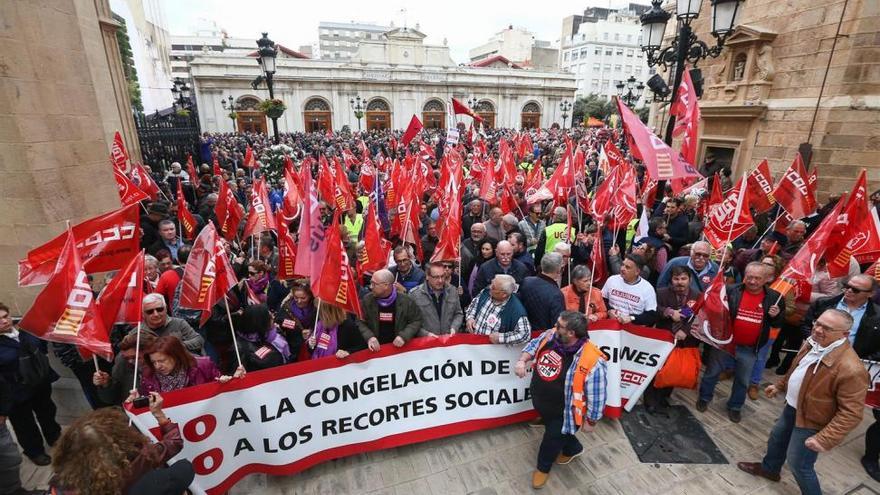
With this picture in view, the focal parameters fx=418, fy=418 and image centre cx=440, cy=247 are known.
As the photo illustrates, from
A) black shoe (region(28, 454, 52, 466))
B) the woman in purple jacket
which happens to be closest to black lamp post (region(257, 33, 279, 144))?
black shoe (region(28, 454, 52, 466))

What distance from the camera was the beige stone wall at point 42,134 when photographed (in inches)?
173

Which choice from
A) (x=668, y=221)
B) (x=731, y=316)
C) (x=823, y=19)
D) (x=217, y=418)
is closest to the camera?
(x=217, y=418)

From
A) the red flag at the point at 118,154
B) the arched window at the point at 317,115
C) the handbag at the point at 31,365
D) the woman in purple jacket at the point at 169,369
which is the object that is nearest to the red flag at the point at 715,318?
the woman in purple jacket at the point at 169,369

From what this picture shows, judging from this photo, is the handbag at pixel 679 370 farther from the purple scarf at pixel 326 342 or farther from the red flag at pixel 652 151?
the purple scarf at pixel 326 342

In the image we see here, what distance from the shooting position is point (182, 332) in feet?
12.5

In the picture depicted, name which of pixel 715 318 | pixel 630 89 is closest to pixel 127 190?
pixel 715 318

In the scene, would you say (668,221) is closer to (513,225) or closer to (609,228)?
(609,228)

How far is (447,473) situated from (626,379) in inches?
85.0

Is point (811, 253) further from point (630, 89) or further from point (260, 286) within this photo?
point (630, 89)

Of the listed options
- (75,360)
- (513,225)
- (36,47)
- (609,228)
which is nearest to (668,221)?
(609,228)

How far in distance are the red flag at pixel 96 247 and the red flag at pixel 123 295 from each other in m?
0.59

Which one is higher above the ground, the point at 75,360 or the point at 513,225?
the point at 513,225

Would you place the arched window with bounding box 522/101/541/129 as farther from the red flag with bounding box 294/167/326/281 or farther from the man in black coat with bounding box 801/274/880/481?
the red flag with bounding box 294/167/326/281

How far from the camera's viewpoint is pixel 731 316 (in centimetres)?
432
